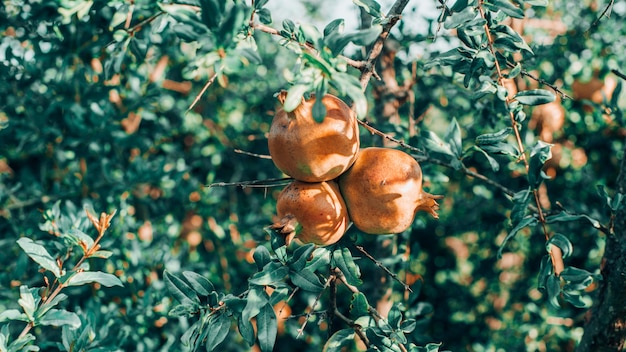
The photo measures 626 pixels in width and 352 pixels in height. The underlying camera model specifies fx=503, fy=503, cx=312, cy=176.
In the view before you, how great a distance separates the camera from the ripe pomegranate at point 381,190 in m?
1.01

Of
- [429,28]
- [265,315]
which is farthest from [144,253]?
[429,28]

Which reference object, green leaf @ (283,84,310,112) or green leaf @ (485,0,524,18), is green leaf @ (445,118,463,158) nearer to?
green leaf @ (485,0,524,18)

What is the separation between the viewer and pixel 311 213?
0.99 meters

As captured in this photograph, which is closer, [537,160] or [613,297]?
[537,160]

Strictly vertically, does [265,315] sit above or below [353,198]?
below

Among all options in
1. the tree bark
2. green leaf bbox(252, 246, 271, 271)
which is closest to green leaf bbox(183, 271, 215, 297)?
green leaf bbox(252, 246, 271, 271)

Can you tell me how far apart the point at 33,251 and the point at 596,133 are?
2.13 m

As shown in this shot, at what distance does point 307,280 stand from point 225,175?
1820 millimetres

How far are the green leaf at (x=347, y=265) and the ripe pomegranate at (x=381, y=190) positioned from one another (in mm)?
74

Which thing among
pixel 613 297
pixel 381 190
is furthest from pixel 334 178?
pixel 613 297

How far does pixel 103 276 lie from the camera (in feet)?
3.56

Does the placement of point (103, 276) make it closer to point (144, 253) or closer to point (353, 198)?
point (353, 198)

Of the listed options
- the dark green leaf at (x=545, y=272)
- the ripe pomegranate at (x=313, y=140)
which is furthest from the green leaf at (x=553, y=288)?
the ripe pomegranate at (x=313, y=140)

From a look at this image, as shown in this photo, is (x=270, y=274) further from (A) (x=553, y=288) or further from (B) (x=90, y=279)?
(A) (x=553, y=288)
